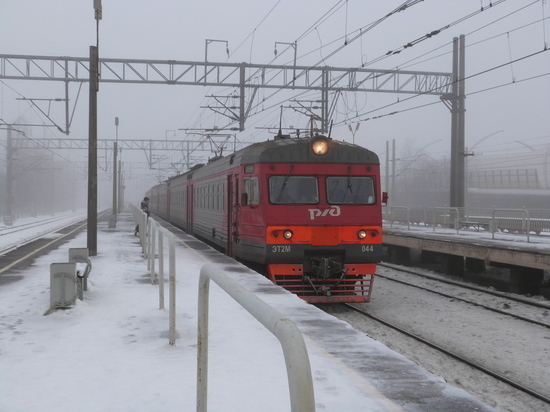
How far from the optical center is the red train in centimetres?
1008

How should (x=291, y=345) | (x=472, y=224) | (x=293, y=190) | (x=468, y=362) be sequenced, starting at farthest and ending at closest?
(x=472, y=224) < (x=293, y=190) < (x=468, y=362) < (x=291, y=345)

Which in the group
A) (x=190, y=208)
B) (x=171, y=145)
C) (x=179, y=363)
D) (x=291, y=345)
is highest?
(x=171, y=145)

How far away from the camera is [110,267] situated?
40.1 ft

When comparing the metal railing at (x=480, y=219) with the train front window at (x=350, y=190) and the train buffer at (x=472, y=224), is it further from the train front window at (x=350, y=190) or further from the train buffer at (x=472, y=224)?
the train front window at (x=350, y=190)

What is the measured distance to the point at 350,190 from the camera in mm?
10672

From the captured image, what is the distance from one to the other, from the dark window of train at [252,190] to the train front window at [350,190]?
4.24ft

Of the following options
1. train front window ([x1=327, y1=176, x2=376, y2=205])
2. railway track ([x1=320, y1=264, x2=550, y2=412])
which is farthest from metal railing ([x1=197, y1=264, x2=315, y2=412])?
train front window ([x1=327, y1=176, x2=376, y2=205])

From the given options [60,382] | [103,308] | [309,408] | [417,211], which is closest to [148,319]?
[103,308]

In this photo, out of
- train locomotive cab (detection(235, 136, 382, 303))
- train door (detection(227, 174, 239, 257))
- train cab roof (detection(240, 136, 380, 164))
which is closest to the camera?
train locomotive cab (detection(235, 136, 382, 303))

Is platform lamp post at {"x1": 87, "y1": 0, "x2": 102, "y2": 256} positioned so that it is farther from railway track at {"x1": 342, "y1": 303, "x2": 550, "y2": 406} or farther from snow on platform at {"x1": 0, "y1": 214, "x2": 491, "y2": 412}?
railway track at {"x1": 342, "y1": 303, "x2": 550, "y2": 406}

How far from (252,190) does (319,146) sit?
1.47 metres

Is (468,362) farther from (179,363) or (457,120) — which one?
(457,120)

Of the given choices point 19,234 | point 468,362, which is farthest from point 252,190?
point 19,234

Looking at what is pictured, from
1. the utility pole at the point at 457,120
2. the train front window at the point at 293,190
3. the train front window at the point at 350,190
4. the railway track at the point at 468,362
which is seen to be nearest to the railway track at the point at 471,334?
the railway track at the point at 468,362
